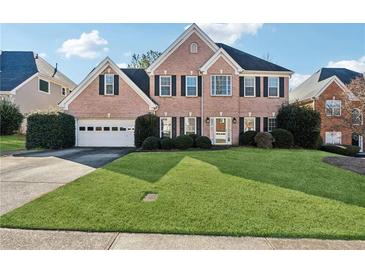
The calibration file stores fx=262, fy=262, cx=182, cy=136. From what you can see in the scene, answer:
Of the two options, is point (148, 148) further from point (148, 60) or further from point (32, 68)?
point (148, 60)

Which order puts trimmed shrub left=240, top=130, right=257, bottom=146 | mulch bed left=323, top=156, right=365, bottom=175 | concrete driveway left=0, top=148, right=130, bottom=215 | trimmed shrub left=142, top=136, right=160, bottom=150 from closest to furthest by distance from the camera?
concrete driveway left=0, top=148, right=130, bottom=215 < mulch bed left=323, top=156, right=365, bottom=175 < trimmed shrub left=142, top=136, right=160, bottom=150 < trimmed shrub left=240, top=130, right=257, bottom=146

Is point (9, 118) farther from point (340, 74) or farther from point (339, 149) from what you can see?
point (340, 74)

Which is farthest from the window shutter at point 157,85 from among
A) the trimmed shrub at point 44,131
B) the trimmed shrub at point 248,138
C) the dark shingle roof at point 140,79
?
the trimmed shrub at point 248,138

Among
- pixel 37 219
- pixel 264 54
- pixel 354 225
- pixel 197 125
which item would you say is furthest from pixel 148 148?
pixel 264 54

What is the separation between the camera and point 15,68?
87.2ft

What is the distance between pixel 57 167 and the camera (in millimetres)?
10328

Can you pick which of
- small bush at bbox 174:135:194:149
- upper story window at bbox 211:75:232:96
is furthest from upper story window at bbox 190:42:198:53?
small bush at bbox 174:135:194:149

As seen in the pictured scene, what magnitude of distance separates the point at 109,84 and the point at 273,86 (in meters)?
12.5

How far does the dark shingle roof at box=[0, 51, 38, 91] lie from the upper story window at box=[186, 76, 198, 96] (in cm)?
1632

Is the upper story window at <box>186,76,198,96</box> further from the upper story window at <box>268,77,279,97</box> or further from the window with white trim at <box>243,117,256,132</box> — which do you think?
the upper story window at <box>268,77,279,97</box>

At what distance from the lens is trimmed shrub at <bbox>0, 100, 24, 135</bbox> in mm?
21969

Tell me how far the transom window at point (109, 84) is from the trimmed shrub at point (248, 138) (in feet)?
33.4

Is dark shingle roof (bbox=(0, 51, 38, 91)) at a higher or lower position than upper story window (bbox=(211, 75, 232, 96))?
higher

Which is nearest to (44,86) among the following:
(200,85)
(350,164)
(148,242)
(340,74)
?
(200,85)
